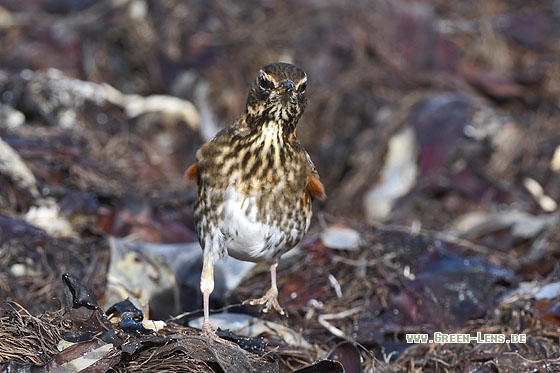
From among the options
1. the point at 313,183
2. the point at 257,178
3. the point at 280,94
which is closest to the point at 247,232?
the point at 257,178

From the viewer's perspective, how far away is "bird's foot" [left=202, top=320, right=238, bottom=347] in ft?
16.7

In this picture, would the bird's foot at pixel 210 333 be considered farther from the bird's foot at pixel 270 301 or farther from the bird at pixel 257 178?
the bird's foot at pixel 270 301

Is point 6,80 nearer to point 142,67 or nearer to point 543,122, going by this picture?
point 142,67

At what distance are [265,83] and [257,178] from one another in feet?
1.91

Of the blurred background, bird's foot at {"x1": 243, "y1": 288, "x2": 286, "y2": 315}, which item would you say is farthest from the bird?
the blurred background

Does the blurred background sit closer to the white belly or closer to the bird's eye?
the white belly

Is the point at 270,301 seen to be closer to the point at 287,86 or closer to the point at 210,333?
the point at 210,333

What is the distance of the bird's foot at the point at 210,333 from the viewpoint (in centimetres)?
508

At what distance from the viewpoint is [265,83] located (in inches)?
203

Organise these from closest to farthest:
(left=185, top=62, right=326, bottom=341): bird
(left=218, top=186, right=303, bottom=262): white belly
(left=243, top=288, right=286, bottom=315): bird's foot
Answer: (left=185, top=62, right=326, bottom=341): bird, (left=218, top=186, right=303, bottom=262): white belly, (left=243, top=288, right=286, bottom=315): bird's foot

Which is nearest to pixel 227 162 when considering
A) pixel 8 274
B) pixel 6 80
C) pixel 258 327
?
pixel 258 327

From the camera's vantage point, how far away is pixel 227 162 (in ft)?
17.6

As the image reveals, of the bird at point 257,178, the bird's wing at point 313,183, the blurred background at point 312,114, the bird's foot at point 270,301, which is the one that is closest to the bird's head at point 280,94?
the bird at point 257,178

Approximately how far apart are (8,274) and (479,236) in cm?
437
